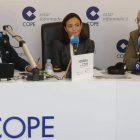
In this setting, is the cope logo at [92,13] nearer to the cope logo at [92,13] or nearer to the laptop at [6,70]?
the cope logo at [92,13]

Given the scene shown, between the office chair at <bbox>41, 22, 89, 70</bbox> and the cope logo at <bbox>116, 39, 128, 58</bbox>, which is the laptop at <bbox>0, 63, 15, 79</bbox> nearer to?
the office chair at <bbox>41, 22, 89, 70</bbox>

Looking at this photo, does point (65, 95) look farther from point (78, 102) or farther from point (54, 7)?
point (54, 7)

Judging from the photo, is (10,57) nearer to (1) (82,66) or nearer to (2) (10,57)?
(2) (10,57)

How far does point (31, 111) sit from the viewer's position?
1.71m

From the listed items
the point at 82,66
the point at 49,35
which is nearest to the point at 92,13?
the point at 49,35

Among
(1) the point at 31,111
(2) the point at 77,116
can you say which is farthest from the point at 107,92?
(1) the point at 31,111

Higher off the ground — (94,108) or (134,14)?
(134,14)

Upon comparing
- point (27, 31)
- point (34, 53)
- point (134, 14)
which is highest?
point (134, 14)

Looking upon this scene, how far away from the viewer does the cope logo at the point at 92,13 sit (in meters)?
3.62

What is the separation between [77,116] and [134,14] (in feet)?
7.79

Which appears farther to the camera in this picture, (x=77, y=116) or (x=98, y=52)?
(x=98, y=52)

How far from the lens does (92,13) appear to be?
3.63 metres

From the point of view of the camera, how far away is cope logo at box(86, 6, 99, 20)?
362 cm

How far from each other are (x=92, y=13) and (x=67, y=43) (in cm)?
94
